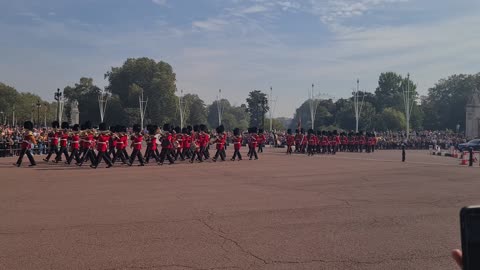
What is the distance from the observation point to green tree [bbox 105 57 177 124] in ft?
245

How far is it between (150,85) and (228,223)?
69.5m

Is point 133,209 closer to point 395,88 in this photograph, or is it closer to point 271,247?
point 271,247

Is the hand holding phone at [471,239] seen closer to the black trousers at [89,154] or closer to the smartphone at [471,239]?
the smartphone at [471,239]

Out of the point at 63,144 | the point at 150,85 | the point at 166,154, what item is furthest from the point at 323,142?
the point at 150,85

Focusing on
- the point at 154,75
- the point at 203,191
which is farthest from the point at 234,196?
the point at 154,75

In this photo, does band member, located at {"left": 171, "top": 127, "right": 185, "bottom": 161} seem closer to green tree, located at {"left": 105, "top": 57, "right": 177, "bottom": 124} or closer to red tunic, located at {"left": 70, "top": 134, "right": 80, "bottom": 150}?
red tunic, located at {"left": 70, "top": 134, "right": 80, "bottom": 150}

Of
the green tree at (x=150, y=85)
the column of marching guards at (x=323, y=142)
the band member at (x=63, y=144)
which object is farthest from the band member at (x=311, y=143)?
the green tree at (x=150, y=85)

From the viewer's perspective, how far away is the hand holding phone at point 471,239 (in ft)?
6.38

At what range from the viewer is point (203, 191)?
1177 cm

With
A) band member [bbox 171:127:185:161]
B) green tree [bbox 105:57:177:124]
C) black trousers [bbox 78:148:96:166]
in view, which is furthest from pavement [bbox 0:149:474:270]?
green tree [bbox 105:57:177:124]

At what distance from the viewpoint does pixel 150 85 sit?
75.2 m

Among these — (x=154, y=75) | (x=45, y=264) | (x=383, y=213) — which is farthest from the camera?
(x=154, y=75)

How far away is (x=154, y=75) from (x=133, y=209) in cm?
6935

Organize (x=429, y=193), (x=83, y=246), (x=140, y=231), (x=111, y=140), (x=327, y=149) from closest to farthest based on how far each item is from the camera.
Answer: (x=83, y=246)
(x=140, y=231)
(x=429, y=193)
(x=111, y=140)
(x=327, y=149)
